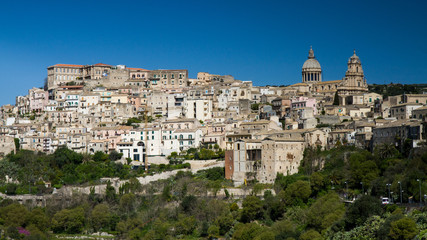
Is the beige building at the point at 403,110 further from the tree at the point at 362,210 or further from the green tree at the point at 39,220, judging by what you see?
the green tree at the point at 39,220

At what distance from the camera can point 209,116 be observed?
80.2m

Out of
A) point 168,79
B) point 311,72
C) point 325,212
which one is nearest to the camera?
point 325,212

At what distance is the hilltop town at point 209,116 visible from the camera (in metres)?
62.3

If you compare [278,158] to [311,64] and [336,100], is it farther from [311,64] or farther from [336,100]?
[311,64]

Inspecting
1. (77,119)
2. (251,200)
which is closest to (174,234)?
(251,200)

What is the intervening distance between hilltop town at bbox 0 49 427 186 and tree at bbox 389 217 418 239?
1231cm

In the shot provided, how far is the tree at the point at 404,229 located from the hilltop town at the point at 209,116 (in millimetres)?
12305

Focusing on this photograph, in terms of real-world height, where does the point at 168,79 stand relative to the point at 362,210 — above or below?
above

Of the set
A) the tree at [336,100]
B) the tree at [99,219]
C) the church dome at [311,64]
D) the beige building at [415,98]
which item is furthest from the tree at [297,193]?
the church dome at [311,64]

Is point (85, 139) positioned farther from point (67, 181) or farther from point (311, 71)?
point (311, 71)

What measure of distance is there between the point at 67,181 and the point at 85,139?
811cm

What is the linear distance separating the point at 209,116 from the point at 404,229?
39.8m

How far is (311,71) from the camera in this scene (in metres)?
100

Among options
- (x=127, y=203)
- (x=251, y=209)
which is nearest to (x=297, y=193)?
(x=251, y=209)
